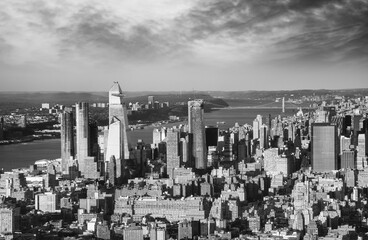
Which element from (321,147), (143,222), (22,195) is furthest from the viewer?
(321,147)

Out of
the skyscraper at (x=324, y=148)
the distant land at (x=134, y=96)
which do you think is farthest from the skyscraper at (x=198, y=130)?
the skyscraper at (x=324, y=148)

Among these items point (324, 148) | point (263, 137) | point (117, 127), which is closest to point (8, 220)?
point (117, 127)

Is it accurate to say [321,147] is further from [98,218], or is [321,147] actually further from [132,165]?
[98,218]

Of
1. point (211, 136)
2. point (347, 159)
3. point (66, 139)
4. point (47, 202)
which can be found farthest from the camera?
point (211, 136)

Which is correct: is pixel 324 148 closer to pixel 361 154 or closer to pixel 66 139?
pixel 361 154

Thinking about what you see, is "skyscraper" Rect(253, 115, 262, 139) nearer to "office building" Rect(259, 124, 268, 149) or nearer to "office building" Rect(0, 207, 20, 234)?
"office building" Rect(259, 124, 268, 149)

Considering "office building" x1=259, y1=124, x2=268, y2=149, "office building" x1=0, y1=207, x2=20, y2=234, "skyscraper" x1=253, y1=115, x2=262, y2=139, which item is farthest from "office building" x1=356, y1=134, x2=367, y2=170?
"office building" x1=0, y1=207, x2=20, y2=234

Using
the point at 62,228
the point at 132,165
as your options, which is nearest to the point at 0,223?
the point at 62,228
